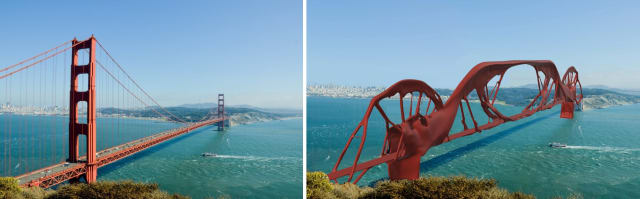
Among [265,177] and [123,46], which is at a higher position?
[123,46]

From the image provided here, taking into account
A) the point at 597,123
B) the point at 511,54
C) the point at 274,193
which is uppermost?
the point at 511,54

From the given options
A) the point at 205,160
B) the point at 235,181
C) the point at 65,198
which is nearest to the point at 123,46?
the point at 65,198

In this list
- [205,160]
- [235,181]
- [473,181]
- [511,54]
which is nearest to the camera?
[473,181]

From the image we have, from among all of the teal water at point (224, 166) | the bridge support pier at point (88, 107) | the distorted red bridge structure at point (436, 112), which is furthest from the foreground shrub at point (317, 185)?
the teal water at point (224, 166)

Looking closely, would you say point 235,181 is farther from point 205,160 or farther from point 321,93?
point 321,93

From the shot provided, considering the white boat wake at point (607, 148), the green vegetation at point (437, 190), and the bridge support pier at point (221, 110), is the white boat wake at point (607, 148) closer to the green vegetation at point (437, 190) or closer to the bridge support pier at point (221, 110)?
the green vegetation at point (437, 190)

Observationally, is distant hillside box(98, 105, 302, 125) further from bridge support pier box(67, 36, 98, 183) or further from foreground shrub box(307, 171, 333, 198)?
foreground shrub box(307, 171, 333, 198)
